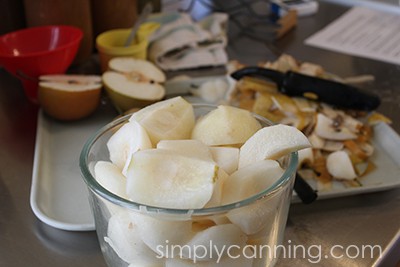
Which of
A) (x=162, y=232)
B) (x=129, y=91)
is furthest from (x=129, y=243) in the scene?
(x=129, y=91)

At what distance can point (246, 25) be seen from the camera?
1.23 m

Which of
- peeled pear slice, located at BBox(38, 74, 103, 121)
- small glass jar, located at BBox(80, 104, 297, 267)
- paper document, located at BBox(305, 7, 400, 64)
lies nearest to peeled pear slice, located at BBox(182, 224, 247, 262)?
small glass jar, located at BBox(80, 104, 297, 267)

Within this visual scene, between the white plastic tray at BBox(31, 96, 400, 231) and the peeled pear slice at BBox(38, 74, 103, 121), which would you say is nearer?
the white plastic tray at BBox(31, 96, 400, 231)

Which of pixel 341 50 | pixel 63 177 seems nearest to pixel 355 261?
pixel 63 177

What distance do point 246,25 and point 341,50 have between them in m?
0.25

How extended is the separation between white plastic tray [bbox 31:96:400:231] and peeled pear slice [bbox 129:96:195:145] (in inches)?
6.9

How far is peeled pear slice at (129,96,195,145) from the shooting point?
1.46 ft

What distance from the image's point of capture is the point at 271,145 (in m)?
0.42

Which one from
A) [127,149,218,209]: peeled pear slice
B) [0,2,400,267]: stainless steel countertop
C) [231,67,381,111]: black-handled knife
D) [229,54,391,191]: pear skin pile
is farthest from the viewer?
[231,67,381,111]: black-handled knife

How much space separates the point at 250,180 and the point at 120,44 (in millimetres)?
636

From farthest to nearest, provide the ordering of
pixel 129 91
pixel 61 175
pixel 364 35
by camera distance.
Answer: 1. pixel 364 35
2. pixel 129 91
3. pixel 61 175

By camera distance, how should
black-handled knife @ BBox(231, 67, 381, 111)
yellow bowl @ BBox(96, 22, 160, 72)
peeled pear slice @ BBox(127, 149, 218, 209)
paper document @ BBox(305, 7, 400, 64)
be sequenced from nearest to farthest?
peeled pear slice @ BBox(127, 149, 218, 209)
black-handled knife @ BBox(231, 67, 381, 111)
yellow bowl @ BBox(96, 22, 160, 72)
paper document @ BBox(305, 7, 400, 64)

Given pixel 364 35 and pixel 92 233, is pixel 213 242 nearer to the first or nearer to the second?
pixel 92 233

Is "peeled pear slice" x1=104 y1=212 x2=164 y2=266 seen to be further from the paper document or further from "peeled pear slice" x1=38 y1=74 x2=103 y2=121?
the paper document
